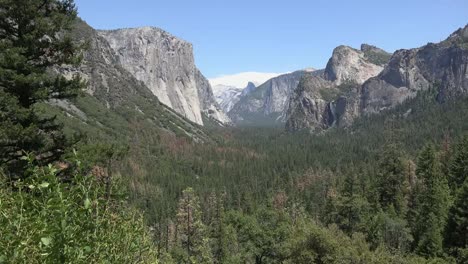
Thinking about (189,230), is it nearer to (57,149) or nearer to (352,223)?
(352,223)

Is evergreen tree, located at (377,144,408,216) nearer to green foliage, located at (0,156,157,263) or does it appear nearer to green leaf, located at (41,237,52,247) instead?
green foliage, located at (0,156,157,263)

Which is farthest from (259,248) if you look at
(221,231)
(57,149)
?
(57,149)

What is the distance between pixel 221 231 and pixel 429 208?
92.8ft

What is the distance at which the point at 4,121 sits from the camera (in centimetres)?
1547

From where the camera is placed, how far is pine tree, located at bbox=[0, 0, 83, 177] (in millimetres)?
15828

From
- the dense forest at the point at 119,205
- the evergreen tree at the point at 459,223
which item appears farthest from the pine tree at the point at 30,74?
the evergreen tree at the point at 459,223

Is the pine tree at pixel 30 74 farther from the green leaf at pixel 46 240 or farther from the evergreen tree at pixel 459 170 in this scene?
the evergreen tree at pixel 459 170

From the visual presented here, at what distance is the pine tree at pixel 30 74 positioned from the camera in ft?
51.9

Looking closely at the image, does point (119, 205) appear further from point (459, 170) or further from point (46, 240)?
point (459, 170)

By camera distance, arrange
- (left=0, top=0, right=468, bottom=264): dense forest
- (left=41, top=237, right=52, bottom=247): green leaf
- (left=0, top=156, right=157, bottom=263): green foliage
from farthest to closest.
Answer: (left=0, top=0, right=468, bottom=264): dense forest, (left=0, top=156, right=157, bottom=263): green foliage, (left=41, top=237, right=52, bottom=247): green leaf

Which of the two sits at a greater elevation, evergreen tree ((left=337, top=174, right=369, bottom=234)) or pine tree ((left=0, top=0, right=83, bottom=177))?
pine tree ((left=0, top=0, right=83, bottom=177))

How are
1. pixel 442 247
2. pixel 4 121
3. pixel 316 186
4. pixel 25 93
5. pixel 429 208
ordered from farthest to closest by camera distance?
1. pixel 316 186
2. pixel 429 208
3. pixel 442 247
4. pixel 25 93
5. pixel 4 121

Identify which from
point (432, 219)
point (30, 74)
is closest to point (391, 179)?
point (432, 219)

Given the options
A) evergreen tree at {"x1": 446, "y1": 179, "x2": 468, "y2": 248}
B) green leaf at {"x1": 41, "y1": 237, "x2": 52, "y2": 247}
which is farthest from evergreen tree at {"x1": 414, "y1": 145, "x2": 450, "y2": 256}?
green leaf at {"x1": 41, "y1": 237, "x2": 52, "y2": 247}
